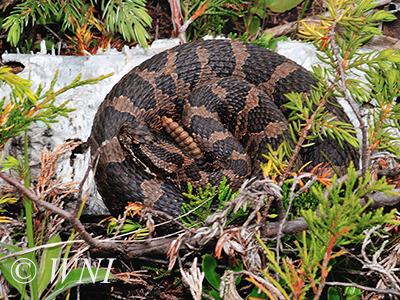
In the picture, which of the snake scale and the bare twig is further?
the snake scale

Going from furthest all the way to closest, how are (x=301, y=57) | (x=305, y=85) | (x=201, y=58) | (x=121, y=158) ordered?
(x=301, y=57), (x=201, y=58), (x=305, y=85), (x=121, y=158)

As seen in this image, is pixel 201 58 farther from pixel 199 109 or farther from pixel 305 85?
pixel 305 85

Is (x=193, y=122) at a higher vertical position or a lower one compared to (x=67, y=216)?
lower

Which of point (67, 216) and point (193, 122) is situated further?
point (193, 122)

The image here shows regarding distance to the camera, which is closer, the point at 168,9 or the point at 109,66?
the point at 109,66

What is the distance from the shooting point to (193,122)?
3465mm

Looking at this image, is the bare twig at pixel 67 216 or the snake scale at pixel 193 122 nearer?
the bare twig at pixel 67 216

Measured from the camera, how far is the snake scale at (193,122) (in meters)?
3.14

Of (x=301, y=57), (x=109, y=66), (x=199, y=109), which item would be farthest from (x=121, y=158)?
(x=301, y=57)

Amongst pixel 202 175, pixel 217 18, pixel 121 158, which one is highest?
pixel 217 18

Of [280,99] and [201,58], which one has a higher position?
[201,58]

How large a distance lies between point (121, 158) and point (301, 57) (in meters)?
2.31

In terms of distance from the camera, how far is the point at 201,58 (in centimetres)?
366

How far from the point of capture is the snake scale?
A: 10.3ft
